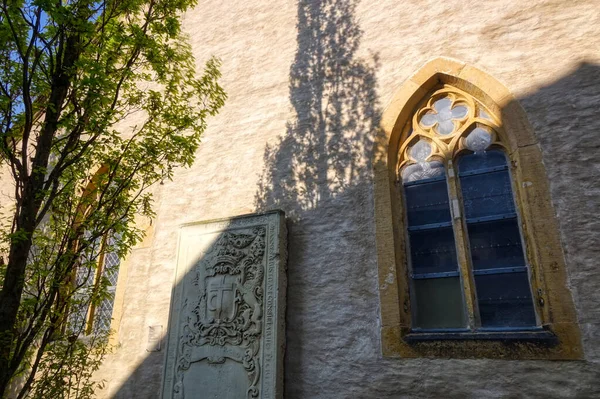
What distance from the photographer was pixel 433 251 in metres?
3.58

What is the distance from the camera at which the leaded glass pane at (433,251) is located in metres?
3.51

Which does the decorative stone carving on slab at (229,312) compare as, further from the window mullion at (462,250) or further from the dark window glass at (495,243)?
the dark window glass at (495,243)

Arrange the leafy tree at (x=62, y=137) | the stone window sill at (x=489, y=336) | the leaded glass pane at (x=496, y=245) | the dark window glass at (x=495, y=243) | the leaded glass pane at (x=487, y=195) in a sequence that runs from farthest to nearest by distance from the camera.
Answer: the leaded glass pane at (x=487, y=195) < the leaded glass pane at (x=496, y=245) < the dark window glass at (x=495, y=243) < the stone window sill at (x=489, y=336) < the leafy tree at (x=62, y=137)

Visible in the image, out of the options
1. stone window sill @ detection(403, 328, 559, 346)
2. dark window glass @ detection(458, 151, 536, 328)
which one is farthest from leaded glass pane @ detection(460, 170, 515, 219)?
stone window sill @ detection(403, 328, 559, 346)

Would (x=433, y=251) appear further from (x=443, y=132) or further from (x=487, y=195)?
(x=443, y=132)

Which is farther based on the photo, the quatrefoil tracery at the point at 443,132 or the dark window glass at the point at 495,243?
the quatrefoil tracery at the point at 443,132

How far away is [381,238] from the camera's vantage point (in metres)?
3.65

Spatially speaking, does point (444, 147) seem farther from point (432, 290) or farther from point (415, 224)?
point (432, 290)

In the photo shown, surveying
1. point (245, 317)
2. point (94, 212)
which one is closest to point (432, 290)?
point (245, 317)

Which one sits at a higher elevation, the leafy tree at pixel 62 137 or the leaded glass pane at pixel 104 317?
the leafy tree at pixel 62 137

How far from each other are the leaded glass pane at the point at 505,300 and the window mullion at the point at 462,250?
0.20ft

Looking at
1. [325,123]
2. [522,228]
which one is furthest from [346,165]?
[522,228]

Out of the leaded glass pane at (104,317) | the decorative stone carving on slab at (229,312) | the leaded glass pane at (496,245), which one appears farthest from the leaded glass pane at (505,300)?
the leaded glass pane at (104,317)

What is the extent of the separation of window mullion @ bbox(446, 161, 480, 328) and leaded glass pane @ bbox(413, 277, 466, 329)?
68 millimetres
